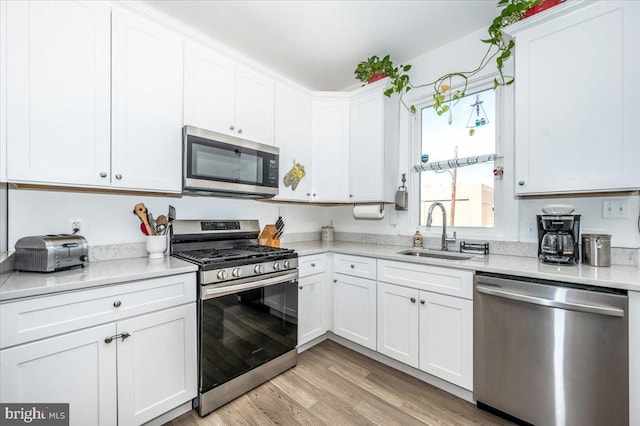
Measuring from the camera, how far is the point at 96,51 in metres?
1.54

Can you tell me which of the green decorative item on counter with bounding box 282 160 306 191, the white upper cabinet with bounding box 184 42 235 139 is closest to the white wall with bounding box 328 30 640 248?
the green decorative item on counter with bounding box 282 160 306 191

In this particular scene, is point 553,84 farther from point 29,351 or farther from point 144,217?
point 29,351

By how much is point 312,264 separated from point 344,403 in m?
1.05

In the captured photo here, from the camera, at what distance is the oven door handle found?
5.40ft

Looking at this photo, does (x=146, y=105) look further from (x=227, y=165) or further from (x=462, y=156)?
(x=462, y=156)

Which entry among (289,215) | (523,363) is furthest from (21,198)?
(523,363)

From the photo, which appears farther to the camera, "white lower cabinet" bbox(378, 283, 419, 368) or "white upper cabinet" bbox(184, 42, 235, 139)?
"white lower cabinet" bbox(378, 283, 419, 368)

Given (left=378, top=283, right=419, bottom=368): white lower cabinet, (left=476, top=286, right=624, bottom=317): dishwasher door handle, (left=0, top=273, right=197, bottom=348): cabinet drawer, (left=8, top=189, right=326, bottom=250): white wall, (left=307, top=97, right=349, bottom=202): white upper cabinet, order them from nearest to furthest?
1. (left=0, top=273, right=197, bottom=348): cabinet drawer
2. (left=476, top=286, right=624, bottom=317): dishwasher door handle
3. (left=8, top=189, right=326, bottom=250): white wall
4. (left=378, top=283, right=419, bottom=368): white lower cabinet
5. (left=307, top=97, right=349, bottom=202): white upper cabinet

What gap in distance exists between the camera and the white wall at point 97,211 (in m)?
1.58

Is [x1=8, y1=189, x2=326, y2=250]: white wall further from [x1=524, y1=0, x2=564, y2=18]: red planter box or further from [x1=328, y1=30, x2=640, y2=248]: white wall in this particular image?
[x1=524, y1=0, x2=564, y2=18]: red planter box

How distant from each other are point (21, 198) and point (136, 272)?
0.87m

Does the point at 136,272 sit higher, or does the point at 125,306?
the point at 136,272

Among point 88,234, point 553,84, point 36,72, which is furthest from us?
point 88,234

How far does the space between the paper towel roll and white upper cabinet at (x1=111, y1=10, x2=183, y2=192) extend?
5.47ft
